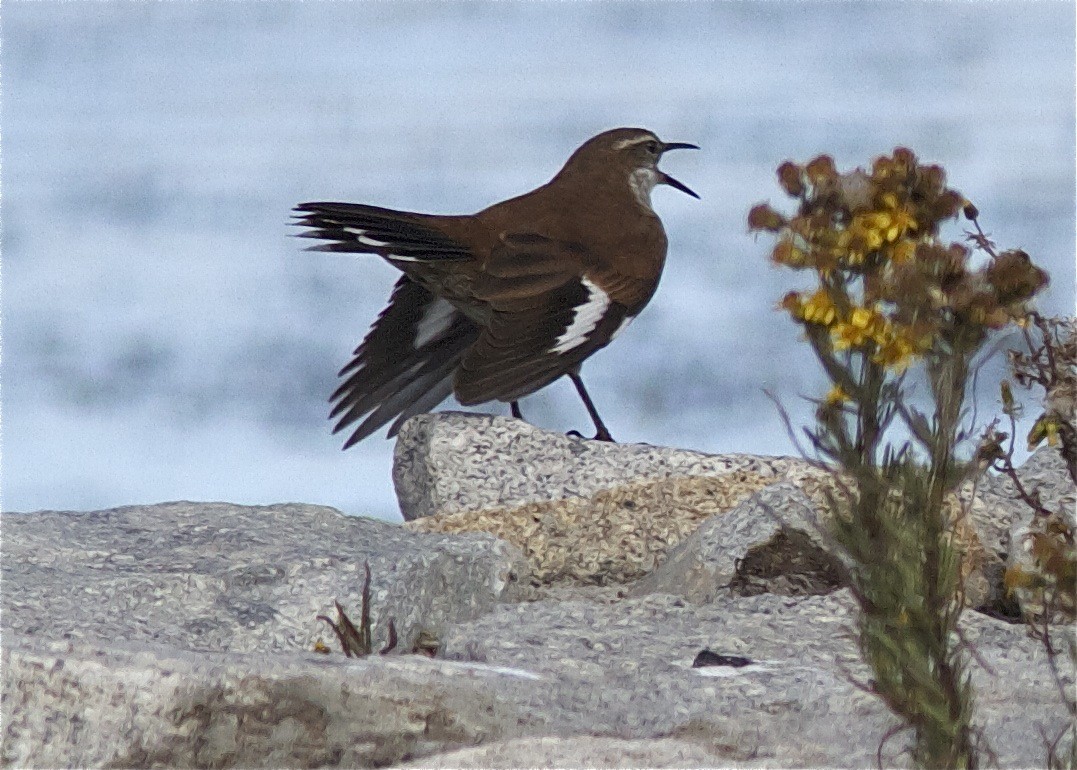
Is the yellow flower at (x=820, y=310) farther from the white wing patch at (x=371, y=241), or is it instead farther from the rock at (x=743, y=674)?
the white wing patch at (x=371, y=241)

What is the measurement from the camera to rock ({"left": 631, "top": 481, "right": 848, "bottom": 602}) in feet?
16.8

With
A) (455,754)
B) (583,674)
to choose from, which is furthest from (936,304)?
(583,674)

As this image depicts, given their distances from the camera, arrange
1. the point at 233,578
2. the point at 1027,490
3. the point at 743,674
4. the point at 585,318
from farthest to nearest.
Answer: the point at 585,318 → the point at 1027,490 → the point at 233,578 → the point at 743,674

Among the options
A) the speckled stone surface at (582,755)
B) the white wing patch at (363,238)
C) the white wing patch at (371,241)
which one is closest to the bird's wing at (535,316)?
the white wing patch at (371,241)

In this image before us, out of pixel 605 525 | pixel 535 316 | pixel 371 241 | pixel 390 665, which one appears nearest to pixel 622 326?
pixel 535 316

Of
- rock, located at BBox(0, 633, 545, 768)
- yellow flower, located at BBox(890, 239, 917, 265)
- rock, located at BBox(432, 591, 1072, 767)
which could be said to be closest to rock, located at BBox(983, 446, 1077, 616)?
rock, located at BBox(432, 591, 1072, 767)

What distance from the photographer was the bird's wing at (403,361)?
293 inches

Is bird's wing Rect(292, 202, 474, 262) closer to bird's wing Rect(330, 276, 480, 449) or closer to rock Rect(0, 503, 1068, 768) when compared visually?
bird's wing Rect(330, 276, 480, 449)

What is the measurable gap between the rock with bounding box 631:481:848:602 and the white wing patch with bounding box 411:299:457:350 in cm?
244

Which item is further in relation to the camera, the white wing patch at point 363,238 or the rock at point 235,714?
the white wing patch at point 363,238

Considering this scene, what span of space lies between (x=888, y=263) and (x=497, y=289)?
13.8ft

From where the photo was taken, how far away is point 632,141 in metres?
8.27

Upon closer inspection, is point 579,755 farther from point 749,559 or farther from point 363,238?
point 363,238

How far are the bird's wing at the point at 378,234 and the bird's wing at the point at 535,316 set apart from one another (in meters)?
0.26
